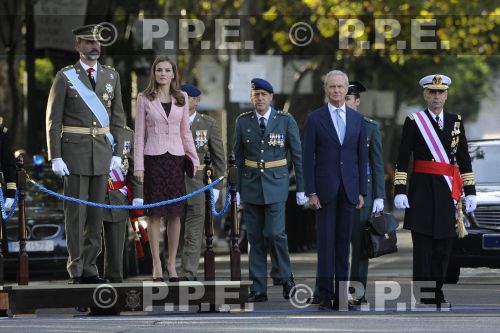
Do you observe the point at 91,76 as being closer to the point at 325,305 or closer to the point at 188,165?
the point at 188,165

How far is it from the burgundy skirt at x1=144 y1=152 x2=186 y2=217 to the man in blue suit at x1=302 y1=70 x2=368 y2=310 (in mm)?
1106

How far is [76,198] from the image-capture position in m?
14.2

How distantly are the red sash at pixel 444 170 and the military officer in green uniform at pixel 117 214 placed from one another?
242cm

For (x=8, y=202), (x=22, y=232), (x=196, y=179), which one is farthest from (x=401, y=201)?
(x=8, y=202)

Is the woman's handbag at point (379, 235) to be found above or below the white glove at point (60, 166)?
below

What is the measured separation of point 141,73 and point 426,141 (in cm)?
1133

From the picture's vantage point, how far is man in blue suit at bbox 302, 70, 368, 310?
48.5 ft

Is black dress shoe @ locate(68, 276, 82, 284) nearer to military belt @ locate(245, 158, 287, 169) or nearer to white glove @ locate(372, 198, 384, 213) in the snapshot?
military belt @ locate(245, 158, 287, 169)

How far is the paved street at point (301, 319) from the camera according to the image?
12938 mm

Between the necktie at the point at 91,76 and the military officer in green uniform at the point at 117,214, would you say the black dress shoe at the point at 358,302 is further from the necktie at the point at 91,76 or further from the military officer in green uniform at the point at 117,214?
the necktie at the point at 91,76

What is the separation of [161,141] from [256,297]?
202 centimetres

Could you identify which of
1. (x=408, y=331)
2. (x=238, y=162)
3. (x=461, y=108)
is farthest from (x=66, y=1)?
(x=461, y=108)

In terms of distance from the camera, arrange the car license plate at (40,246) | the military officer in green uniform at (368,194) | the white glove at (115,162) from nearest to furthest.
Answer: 1. the white glove at (115,162)
2. the military officer in green uniform at (368,194)
3. the car license plate at (40,246)

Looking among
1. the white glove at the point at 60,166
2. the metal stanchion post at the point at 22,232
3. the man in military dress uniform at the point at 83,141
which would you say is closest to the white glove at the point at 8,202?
the metal stanchion post at the point at 22,232
